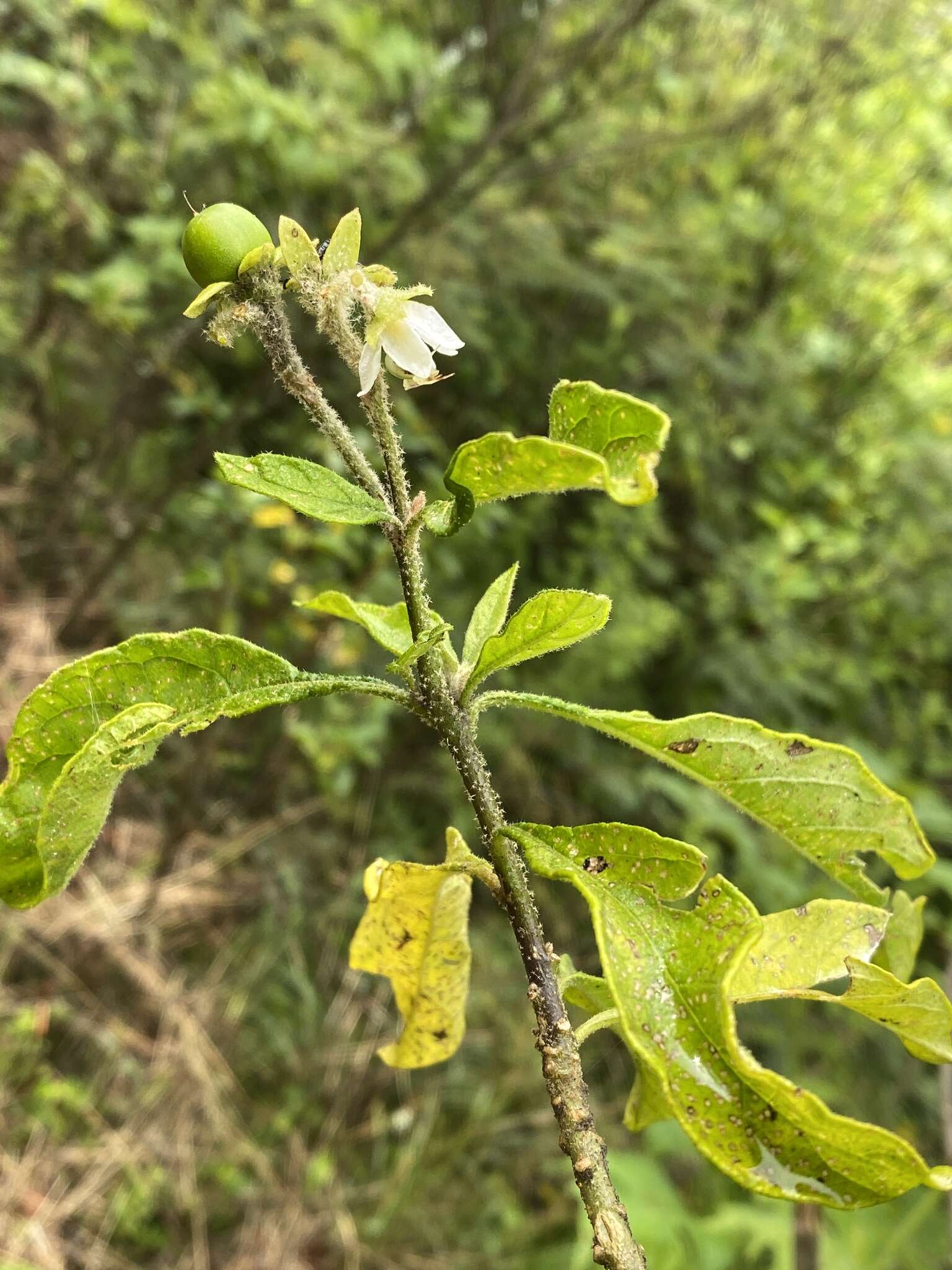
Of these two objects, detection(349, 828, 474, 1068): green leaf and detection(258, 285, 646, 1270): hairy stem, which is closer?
detection(258, 285, 646, 1270): hairy stem

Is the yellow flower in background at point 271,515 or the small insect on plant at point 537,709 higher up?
the yellow flower in background at point 271,515

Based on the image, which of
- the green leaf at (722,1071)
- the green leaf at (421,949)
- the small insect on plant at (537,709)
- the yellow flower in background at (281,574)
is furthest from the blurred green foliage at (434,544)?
the green leaf at (722,1071)

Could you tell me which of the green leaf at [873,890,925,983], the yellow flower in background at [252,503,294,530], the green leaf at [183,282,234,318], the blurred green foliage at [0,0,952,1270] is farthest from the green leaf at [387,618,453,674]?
the blurred green foliage at [0,0,952,1270]

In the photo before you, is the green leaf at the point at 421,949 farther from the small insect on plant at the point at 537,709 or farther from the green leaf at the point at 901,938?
the green leaf at the point at 901,938

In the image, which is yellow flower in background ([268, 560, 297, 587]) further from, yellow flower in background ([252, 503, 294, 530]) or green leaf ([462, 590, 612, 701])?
green leaf ([462, 590, 612, 701])

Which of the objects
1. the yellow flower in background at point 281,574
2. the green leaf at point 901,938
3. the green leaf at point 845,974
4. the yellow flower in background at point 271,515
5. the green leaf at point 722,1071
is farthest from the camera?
the yellow flower in background at point 281,574

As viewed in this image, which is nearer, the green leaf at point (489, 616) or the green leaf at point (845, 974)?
the green leaf at point (845, 974)

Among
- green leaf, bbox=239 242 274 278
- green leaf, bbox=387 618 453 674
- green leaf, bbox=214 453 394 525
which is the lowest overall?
green leaf, bbox=387 618 453 674

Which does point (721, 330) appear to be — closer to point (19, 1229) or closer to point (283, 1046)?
point (283, 1046)
